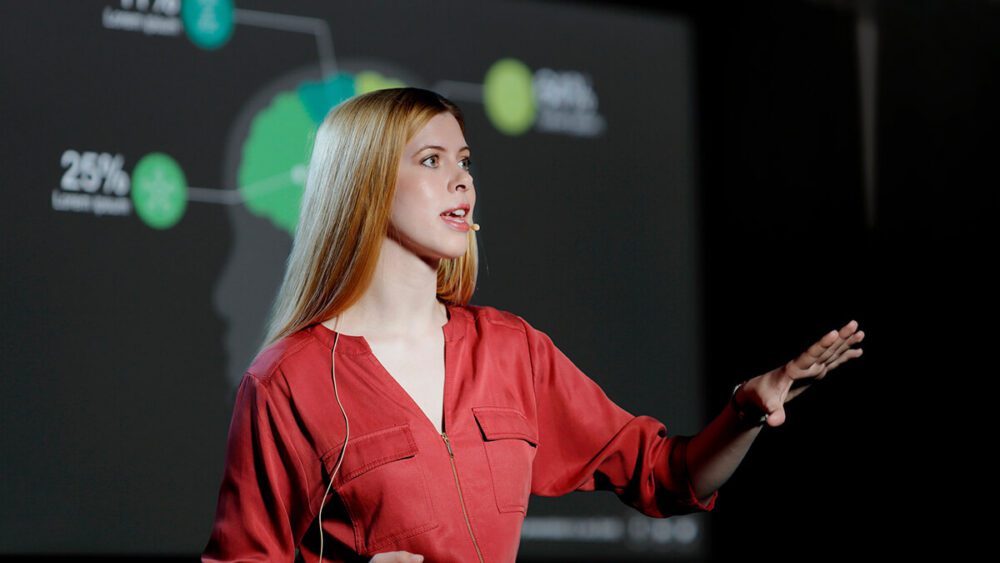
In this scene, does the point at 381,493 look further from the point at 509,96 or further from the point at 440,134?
the point at 509,96

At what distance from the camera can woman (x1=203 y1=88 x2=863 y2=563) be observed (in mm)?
1776

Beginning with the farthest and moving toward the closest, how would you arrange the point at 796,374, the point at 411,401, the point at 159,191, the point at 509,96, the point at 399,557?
the point at 509,96
the point at 159,191
the point at 411,401
the point at 796,374
the point at 399,557

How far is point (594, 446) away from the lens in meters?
1.98

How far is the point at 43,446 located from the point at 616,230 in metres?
1.72

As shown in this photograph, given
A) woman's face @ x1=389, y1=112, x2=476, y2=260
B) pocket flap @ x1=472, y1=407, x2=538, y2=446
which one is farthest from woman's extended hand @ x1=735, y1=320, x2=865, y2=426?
woman's face @ x1=389, y1=112, x2=476, y2=260

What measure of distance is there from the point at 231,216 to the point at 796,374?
181 centimetres

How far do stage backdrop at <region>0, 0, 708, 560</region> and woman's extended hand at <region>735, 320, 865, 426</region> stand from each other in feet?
5.52

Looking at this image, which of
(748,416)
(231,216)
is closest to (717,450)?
(748,416)

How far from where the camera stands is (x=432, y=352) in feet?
6.34

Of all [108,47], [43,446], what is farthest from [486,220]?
[43,446]

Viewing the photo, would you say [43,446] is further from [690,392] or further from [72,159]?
[690,392]

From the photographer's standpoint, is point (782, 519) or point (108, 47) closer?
point (108, 47)

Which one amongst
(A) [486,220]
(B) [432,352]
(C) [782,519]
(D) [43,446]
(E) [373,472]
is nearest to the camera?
(E) [373,472]

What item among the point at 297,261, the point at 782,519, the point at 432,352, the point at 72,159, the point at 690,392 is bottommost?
the point at 782,519
